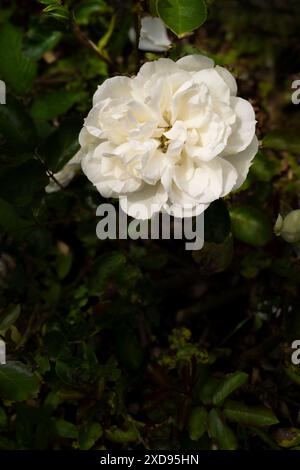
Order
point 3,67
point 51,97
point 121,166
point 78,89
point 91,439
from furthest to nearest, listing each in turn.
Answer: point 78,89 < point 51,97 < point 3,67 < point 91,439 < point 121,166

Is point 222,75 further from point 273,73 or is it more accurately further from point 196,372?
point 273,73

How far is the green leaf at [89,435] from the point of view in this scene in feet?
3.41

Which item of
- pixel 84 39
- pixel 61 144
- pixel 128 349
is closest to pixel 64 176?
pixel 61 144

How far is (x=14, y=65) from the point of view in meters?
1.27

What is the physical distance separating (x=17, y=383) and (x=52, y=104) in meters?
0.68

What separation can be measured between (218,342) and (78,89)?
722 millimetres

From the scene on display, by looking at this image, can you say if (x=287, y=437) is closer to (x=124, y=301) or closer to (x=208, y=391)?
(x=208, y=391)

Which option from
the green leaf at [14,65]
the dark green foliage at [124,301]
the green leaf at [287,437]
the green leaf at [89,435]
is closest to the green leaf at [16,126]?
the dark green foliage at [124,301]

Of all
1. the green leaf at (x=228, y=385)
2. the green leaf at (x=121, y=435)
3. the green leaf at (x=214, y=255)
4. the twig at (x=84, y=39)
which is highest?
the twig at (x=84, y=39)

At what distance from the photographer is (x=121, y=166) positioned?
817mm

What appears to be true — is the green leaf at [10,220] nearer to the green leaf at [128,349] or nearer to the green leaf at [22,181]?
the green leaf at [22,181]

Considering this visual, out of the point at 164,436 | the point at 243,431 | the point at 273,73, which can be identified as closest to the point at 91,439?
the point at 164,436

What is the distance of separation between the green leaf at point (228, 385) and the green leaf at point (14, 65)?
2.45 ft

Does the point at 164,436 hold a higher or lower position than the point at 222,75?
lower
